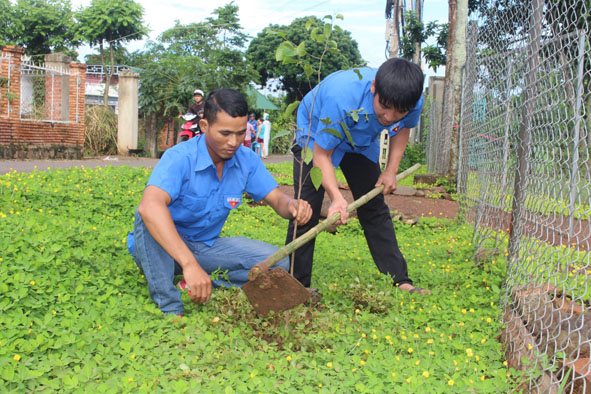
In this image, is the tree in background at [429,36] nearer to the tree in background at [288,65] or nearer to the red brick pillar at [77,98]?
the red brick pillar at [77,98]

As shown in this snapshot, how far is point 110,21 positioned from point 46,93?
8162 mm

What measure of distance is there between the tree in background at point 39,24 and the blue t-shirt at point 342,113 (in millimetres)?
25738

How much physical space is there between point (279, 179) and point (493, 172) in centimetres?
613

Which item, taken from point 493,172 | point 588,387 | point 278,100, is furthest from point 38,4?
point 588,387

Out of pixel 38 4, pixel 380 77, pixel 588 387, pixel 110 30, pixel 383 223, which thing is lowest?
pixel 588 387

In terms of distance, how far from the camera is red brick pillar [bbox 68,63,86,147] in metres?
16.2

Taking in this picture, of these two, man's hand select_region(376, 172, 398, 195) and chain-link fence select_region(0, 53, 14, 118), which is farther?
chain-link fence select_region(0, 53, 14, 118)


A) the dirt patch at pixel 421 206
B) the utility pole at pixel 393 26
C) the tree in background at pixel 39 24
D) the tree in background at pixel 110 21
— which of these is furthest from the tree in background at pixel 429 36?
the tree in background at pixel 39 24

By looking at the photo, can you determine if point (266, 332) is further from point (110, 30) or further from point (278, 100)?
point (278, 100)

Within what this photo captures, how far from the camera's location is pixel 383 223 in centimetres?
389

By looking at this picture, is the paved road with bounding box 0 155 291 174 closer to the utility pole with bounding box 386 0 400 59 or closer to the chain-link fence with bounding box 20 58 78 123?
the chain-link fence with bounding box 20 58 78 123

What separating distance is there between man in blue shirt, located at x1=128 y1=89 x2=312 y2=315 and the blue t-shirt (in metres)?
0.40

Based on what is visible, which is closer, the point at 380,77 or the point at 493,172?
the point at 380,77

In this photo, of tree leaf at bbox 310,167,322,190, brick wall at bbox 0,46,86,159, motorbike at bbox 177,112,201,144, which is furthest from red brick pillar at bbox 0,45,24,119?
tree leaf at bbox 310,167,322,190
